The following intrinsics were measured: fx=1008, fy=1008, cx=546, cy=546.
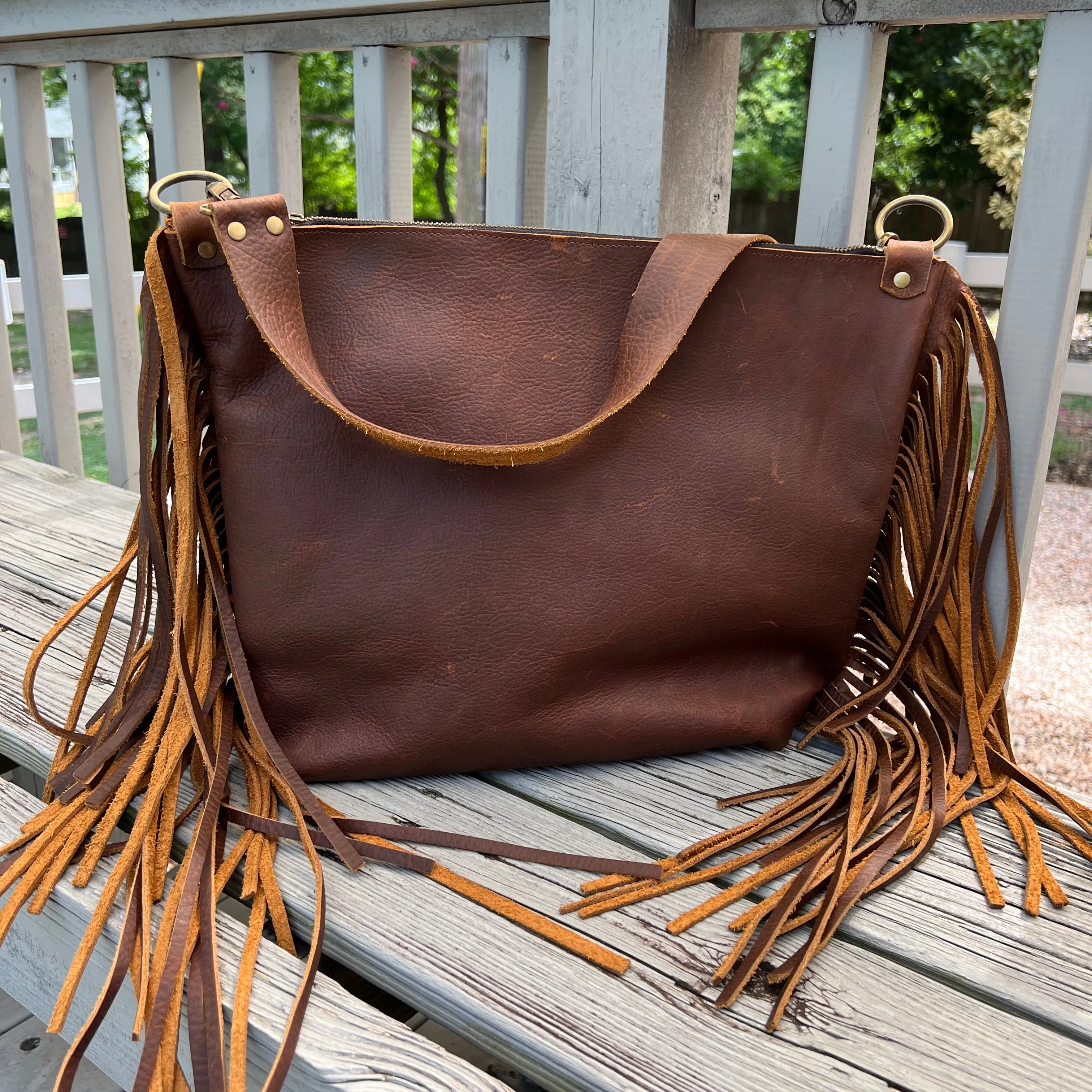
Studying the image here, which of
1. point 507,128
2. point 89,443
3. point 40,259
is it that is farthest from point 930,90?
point 507,128

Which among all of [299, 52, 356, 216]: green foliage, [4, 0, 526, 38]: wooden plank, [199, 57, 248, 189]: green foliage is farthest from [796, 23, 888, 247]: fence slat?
[199, 57, 248, 189]: green foliage

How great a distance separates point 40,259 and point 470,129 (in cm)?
369

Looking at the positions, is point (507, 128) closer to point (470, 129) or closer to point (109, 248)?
point (109, 248)

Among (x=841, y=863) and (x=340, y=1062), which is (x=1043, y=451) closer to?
(x=841, y=863)

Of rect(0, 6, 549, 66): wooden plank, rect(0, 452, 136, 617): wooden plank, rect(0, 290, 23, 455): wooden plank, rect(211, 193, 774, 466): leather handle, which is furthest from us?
rect(0, 290, 23, 455): wooden plank

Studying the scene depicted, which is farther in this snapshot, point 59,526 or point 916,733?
point 59,526

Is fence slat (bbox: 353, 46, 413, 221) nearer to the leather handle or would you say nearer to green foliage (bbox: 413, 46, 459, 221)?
the leather handle

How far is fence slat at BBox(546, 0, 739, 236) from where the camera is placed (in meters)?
0.99

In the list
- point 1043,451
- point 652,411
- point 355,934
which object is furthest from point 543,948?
point 1043,451

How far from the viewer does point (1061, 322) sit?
0.91 m

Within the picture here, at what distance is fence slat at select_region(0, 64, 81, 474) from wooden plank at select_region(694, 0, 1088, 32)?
1.23 metres

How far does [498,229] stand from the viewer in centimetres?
77

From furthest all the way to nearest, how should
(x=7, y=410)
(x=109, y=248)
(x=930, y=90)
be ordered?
(x=930, y=90), (x=7, y=410), (x=109, y=248)

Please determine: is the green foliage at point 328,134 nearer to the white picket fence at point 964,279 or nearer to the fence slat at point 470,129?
the fence slat at point 470,129
